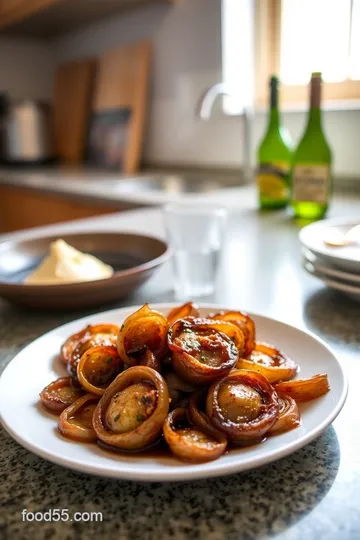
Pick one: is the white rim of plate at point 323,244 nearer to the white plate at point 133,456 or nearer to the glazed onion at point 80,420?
the white plate at point 133,456

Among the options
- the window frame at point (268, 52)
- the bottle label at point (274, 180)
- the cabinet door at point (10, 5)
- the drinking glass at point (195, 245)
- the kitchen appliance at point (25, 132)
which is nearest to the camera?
the drinking glass at point (195, 245)

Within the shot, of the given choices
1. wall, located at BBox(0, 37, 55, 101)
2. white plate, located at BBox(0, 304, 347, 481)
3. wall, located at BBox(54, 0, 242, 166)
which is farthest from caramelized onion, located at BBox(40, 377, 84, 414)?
wall, located at BBox(0, 37, 55, 101)

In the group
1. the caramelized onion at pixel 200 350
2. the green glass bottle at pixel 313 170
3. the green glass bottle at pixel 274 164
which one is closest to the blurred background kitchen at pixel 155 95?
the green glass bottle at pixel 274 164

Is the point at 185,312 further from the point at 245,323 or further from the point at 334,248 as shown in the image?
the point at 334,248

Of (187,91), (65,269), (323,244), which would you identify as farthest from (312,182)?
(187,91)

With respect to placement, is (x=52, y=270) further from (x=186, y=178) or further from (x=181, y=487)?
(x=186, y=178)

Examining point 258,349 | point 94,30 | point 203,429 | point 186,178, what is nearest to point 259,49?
point 186,178

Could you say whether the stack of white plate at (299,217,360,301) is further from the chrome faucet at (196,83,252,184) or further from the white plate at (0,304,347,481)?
the chrome faucet at (196,83,252,184)
